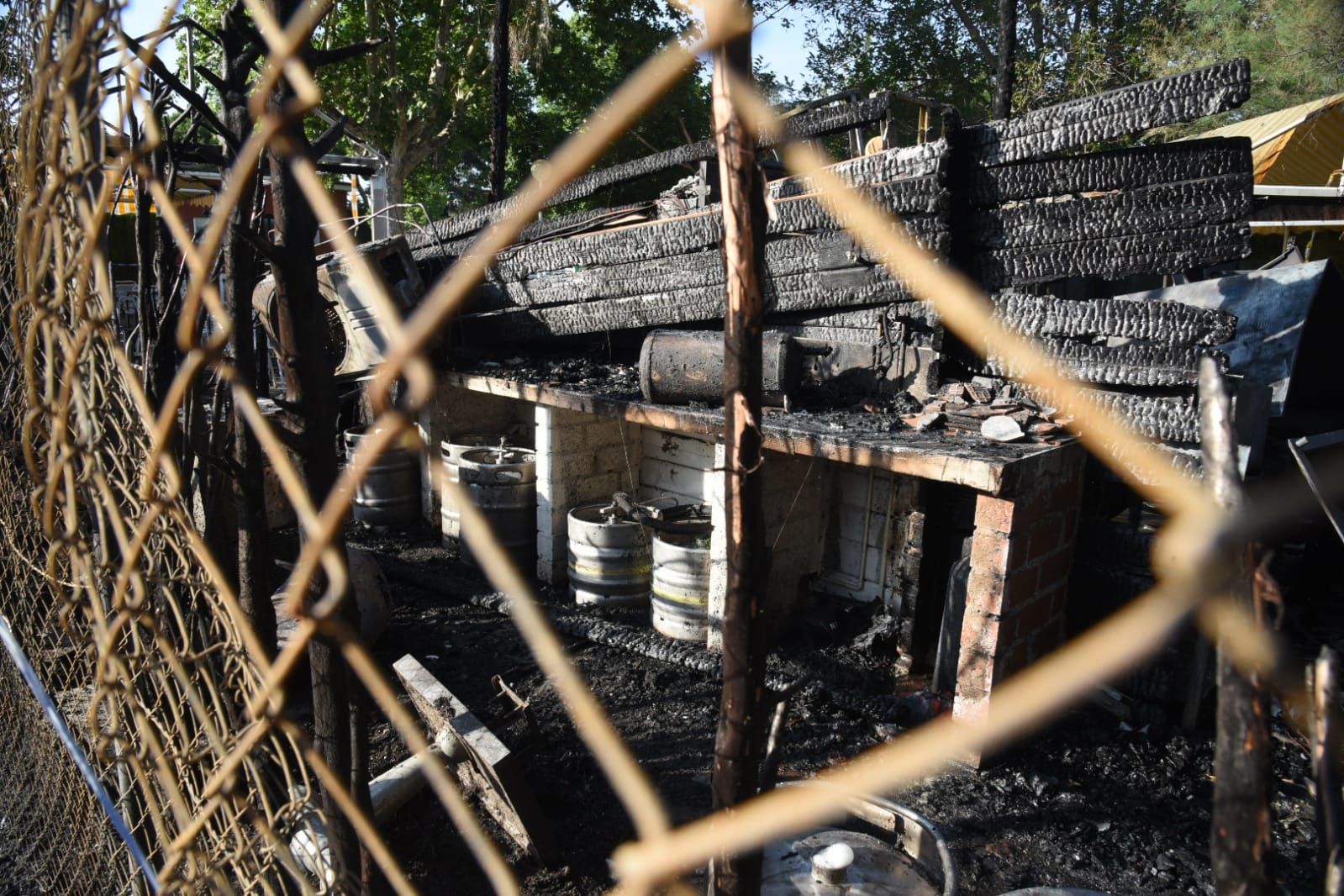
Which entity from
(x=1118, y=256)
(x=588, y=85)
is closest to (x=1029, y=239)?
(x=1118, y=256)

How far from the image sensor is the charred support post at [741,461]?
1034 millimetres

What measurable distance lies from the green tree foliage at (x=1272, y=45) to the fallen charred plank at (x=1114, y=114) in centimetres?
1486

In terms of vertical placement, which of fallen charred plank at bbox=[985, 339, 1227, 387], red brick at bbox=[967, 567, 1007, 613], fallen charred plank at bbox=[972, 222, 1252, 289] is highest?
fallen charred plank at bbox=[972, 222, 1252, 289]

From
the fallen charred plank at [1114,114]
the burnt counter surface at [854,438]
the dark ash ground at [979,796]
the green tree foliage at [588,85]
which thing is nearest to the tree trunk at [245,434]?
the dark ash ground at [979,796]

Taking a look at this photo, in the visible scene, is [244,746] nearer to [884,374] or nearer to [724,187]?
[724,187]

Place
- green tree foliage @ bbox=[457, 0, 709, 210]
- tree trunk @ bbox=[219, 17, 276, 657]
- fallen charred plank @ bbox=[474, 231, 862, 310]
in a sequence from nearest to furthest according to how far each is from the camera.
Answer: tree trunk @ bbox=[219, 17, 276, 657] → fallen charred plank @ bbox=[474, 231, 862, 310] → green tree foliage @ bbox=[457, 0, 709, 210]

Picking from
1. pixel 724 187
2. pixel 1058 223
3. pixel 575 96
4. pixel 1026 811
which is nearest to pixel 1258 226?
pixel 1058 223

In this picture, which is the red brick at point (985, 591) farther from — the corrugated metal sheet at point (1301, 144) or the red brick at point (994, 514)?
the corrugated metal sheet at point (1301, 144)

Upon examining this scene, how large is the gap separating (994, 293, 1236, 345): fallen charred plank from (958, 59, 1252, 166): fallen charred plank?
819 mm

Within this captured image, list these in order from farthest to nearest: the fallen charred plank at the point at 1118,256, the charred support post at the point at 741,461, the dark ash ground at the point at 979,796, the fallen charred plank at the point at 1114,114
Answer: the fallen charred plank at the point at 1118,256, the fallen charred plank at the point at 1114,114, the dark ash ground at the point at 979,796, the charred support post at the point at 741,461

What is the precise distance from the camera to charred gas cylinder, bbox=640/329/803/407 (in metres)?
5.71

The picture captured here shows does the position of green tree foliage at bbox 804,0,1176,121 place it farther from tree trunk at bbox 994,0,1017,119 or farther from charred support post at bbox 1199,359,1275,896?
charred support post at bbox 1199,359,1275,896

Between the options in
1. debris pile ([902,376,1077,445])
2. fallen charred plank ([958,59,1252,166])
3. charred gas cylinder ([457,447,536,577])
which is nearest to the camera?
fallen charred plank ([958,59,1252,166])

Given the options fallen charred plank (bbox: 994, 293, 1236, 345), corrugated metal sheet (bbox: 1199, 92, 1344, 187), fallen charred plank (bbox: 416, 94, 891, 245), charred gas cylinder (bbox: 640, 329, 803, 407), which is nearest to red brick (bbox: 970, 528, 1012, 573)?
fallen charred plank (bbox: 994, 293, 1236, 345)
